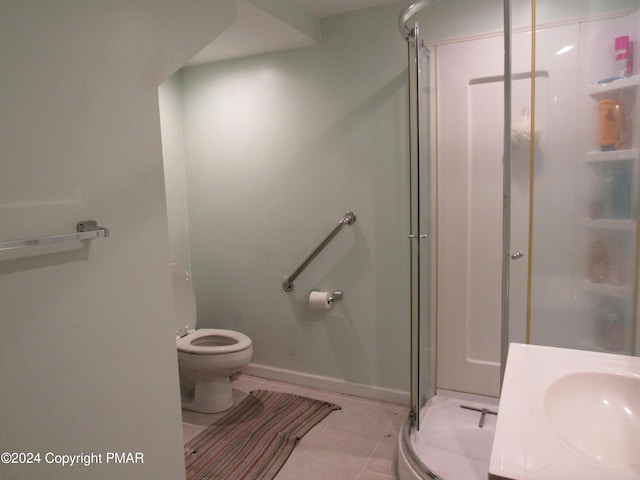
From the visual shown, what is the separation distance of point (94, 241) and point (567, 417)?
130cm

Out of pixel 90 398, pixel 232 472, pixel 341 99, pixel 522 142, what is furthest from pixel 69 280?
pixel 341 99

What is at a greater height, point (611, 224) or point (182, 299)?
point (611, 224)

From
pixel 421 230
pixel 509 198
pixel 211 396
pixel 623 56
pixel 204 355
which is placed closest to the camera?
pixel 623 56

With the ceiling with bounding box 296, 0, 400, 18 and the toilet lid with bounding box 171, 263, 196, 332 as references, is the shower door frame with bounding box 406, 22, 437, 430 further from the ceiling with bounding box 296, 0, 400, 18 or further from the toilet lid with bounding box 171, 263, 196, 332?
the toilet lid with bounding box 171, 263, 196, 332

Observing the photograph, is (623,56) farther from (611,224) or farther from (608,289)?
(608,289)

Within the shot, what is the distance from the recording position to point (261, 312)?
120 inches

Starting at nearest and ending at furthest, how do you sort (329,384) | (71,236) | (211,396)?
(71,236) < (211,396) < (329,384)

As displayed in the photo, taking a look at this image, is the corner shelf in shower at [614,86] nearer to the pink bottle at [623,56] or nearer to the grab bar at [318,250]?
the pink bottle at [623,56]

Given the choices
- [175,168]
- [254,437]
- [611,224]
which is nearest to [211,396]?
[254,437]

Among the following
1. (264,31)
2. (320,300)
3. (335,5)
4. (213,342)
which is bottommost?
(213,342)

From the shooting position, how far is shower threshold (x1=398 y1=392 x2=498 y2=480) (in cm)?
188

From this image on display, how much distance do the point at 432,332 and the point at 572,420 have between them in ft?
5.16

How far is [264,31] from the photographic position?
2.40 meters

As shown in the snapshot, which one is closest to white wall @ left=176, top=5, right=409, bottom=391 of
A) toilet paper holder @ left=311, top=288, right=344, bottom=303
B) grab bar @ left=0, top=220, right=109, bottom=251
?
toilet paper holder @ left=311, top=288, right=344, bottom=303
